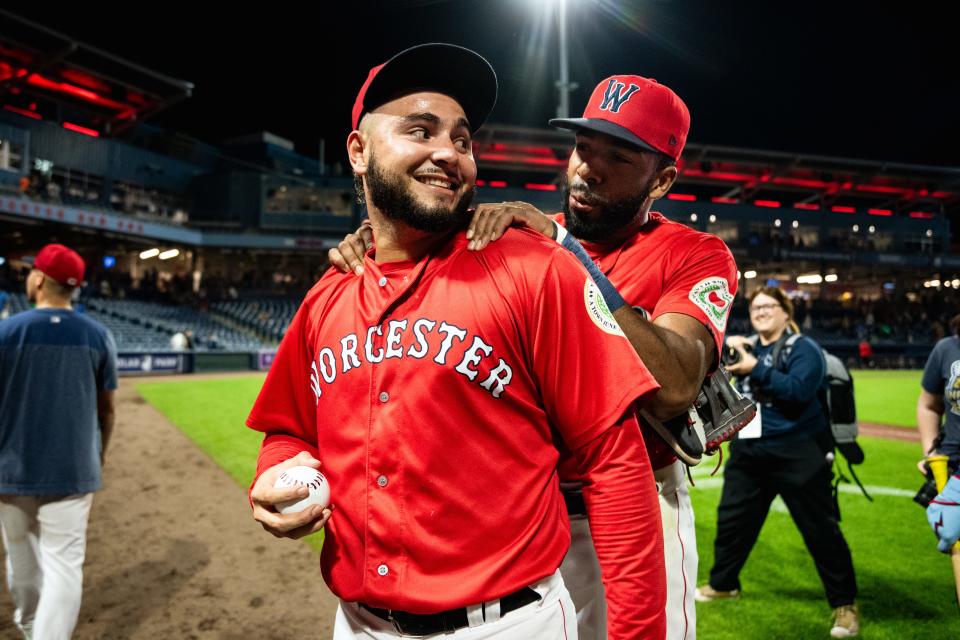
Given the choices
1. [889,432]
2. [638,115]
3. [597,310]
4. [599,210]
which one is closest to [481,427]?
[597,310]

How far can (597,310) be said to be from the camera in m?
1.58

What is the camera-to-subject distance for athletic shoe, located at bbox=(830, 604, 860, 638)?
13.2 ft

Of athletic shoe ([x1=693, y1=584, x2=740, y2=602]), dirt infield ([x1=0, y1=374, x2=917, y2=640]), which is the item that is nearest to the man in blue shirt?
dirt infield ([x1=0, y1=374, x2=917, y2=640])

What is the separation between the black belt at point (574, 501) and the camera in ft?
7.13

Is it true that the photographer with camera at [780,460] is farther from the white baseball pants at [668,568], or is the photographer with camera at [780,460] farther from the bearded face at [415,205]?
the bearded face at [415,205]

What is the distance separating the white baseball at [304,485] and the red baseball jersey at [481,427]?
67mm

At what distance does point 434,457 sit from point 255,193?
4755 cm

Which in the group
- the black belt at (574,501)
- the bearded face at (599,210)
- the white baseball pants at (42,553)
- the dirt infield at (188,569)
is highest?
the bearded face at (599,210)

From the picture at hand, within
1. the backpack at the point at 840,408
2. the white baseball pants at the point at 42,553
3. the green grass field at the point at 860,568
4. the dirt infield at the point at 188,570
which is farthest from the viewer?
the backpack at the point at 840,408

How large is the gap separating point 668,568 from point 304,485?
1.53m

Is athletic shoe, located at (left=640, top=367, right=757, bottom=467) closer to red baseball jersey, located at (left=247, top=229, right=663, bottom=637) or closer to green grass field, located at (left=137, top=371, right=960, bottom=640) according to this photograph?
red baseball jersey, located at (left=247, top=229, right=663, bottom=637)

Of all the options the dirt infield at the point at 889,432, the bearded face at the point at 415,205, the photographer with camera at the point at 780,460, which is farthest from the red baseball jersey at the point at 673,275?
the dirt infield at the point at 889,432

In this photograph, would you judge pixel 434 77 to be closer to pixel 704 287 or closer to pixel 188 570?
pixel 704 287

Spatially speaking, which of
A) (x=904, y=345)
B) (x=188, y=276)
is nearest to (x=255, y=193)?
(x=188, y=276)
